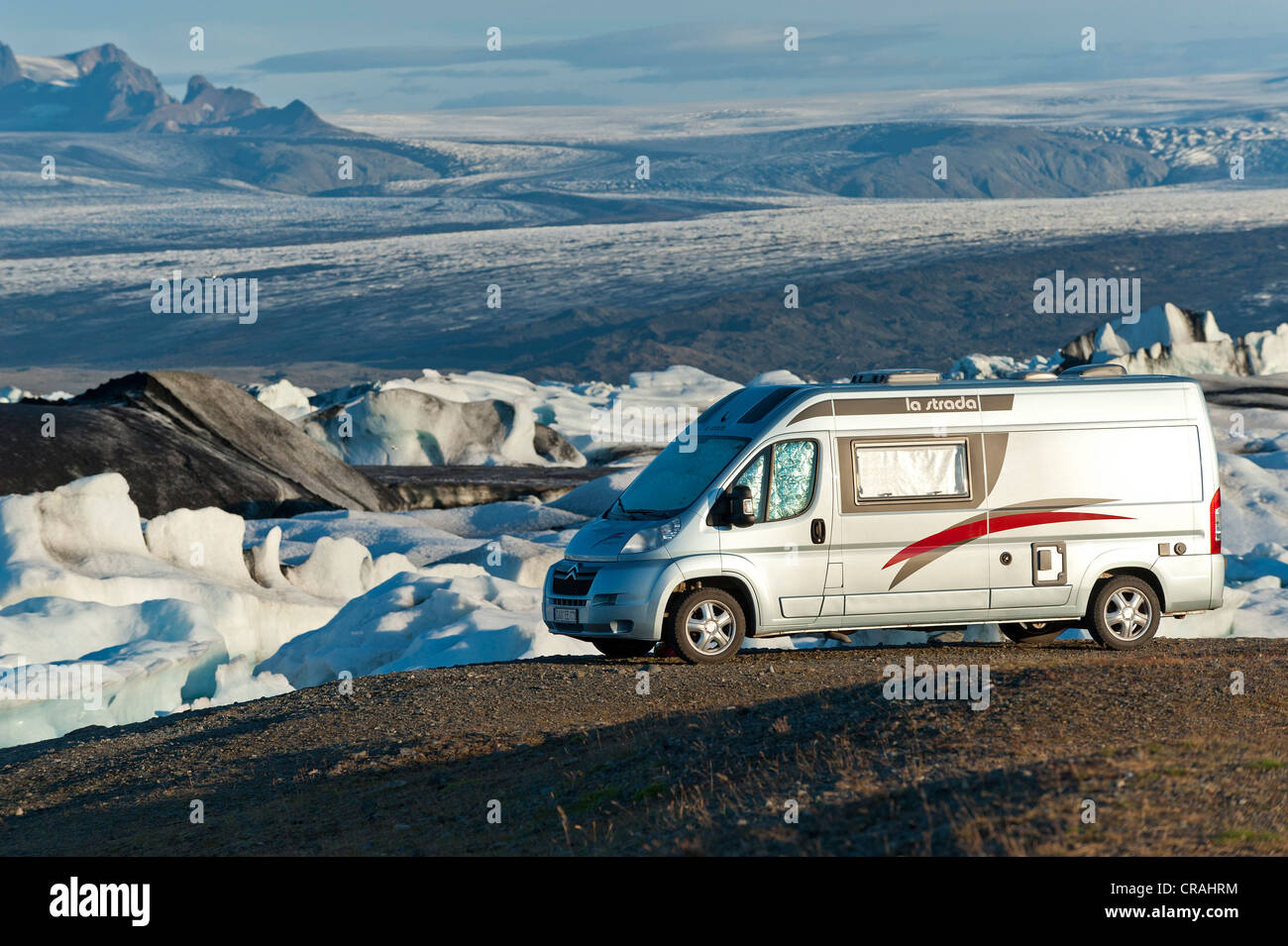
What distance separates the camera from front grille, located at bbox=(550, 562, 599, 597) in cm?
1081

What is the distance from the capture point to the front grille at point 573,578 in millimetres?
Answer: 10812

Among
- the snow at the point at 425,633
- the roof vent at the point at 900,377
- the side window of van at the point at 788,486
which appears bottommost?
the snow at the point at 425,633

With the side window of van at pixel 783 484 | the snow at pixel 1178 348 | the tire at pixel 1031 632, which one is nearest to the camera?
the side window of van at pixel 783 484

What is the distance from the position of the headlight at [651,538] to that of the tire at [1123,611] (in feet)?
11.7

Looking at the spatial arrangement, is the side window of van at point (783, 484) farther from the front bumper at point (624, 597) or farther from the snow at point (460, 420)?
the snow at point (460, 420)

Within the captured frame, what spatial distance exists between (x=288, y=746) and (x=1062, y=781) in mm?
5182

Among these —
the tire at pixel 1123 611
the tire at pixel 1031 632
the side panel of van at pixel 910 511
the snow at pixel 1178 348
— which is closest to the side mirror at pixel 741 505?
the side panel of van at pixel 910 511

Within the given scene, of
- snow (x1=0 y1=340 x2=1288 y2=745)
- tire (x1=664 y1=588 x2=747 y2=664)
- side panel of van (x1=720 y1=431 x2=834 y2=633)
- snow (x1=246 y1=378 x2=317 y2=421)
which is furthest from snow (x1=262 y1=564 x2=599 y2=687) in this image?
snow (x1=246 y1=378 x2=317 y2=421)

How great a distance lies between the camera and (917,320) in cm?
12594

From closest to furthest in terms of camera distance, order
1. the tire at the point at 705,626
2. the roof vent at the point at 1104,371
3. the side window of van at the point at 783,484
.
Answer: the tire at the point at 705,626 → the side window of van at the point at 783,484 → the roof vent at the point at 1104,371

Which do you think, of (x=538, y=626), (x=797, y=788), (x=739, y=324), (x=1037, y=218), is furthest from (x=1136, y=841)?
(x=1037, y=218)

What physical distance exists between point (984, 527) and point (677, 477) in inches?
95.0

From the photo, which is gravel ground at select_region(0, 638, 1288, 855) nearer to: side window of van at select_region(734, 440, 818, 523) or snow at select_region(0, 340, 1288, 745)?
side window of van at select_region(734, 440, 818, 523)

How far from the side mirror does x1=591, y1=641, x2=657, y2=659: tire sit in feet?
4.25
